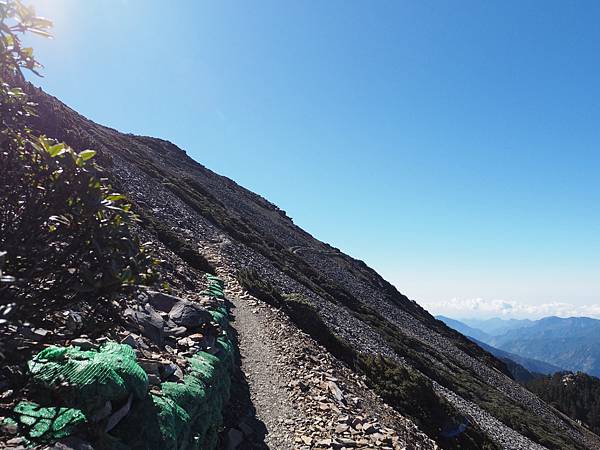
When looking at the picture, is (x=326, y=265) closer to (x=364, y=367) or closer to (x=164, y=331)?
(x=364, y=367)

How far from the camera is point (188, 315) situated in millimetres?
11133

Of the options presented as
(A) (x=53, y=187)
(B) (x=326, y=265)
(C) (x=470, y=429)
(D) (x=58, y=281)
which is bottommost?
(C) (x=470, y=429)

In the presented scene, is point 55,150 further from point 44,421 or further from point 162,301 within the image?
point 162,301

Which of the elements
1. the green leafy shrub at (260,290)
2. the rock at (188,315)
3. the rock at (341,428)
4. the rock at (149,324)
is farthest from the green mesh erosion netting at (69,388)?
the green leafy shrub at (260,290)

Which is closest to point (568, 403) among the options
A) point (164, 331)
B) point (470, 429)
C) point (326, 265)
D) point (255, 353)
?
point (326, 265)

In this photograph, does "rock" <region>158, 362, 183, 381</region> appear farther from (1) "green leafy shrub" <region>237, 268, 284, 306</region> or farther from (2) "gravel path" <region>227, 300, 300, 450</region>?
(1) "green leafy shrub" <region>237, 268, 284, 306</region>

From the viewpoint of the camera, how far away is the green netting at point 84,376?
4.74 meters

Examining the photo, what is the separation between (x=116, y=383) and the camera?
16.6ft

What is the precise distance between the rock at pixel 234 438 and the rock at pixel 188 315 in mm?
3101

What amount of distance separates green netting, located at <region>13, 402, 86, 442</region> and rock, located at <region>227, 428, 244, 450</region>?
5.94 m

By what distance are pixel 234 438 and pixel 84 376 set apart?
6146 millimetres

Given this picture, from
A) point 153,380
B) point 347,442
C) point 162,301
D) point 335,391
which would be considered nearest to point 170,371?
point 153,380

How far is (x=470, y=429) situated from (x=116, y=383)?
19.9 metres

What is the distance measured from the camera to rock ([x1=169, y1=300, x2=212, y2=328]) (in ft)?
35.7
